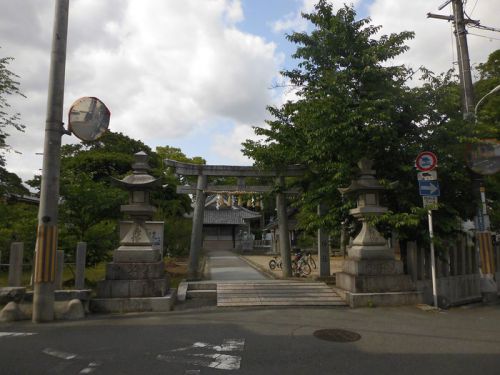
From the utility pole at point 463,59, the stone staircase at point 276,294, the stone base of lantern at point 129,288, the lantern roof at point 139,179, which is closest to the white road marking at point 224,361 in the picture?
the stone base of lantern at point 129,288

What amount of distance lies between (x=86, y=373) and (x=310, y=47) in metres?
10.3

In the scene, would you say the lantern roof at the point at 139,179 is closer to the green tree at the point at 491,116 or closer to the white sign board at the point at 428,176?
the white sign board at the point at 428,176

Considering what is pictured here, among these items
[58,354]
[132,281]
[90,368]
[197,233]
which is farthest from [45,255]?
[197,233]

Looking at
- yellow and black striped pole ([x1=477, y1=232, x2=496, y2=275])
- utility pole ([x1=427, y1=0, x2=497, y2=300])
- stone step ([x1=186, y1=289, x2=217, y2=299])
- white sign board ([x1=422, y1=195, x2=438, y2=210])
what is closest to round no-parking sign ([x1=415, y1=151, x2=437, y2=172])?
white sign board ([x1=422, y1=195, x2=438, y2=210])

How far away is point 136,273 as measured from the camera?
9055 millimetres

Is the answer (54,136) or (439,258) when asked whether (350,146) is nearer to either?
(439,258)

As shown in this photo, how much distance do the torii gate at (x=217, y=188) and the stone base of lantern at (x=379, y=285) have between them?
5.02 meters

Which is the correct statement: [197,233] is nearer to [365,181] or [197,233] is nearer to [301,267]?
[301,267]

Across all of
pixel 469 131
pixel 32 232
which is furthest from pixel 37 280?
pixel 469 131

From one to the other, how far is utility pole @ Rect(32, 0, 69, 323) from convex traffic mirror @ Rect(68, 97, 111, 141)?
27cm

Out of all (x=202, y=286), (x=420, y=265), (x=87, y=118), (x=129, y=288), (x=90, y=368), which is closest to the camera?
(x=90, y=368)

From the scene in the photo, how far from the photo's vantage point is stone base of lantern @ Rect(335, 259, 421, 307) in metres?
9.15

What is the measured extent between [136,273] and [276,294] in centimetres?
367

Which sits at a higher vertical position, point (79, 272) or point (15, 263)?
point (15, 263)
